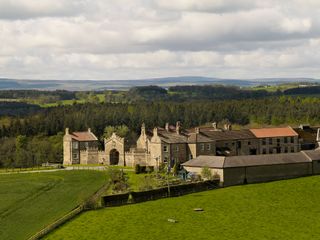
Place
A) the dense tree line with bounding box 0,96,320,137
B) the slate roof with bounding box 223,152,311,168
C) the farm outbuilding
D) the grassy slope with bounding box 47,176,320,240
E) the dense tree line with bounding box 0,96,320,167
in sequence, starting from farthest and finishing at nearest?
the dense tree line with bounding box 0,96,320,137, the dense tree line with bounding box 0,96,320,167, the slate roof with bounding box 223,152,311,168, the farm outbuilding, the grassy slope with bounding box 47,176,320,240

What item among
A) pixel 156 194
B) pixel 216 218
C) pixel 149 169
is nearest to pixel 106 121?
pixel 149 169

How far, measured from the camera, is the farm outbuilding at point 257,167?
269 feet

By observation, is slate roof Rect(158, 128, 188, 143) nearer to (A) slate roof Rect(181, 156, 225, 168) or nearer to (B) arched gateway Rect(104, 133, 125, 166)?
(B) arched gateway Rect(104, 133, 125, 166)

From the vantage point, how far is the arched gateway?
11056 cm

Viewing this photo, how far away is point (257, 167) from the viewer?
84312mm

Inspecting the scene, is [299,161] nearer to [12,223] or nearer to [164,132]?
[164,132]

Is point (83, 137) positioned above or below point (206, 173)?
above

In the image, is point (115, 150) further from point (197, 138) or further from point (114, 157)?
point (197, 138)

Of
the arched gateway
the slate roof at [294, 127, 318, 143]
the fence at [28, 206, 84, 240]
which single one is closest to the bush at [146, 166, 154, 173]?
the arched gateway

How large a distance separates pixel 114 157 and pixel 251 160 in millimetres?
36328

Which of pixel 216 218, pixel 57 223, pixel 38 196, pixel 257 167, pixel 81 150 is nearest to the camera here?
pixel 57 223

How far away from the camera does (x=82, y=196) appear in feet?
244

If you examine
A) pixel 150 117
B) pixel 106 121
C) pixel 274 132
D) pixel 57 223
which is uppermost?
pixel 274 132

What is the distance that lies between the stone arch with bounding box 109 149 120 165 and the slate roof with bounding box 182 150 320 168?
1110 inches
